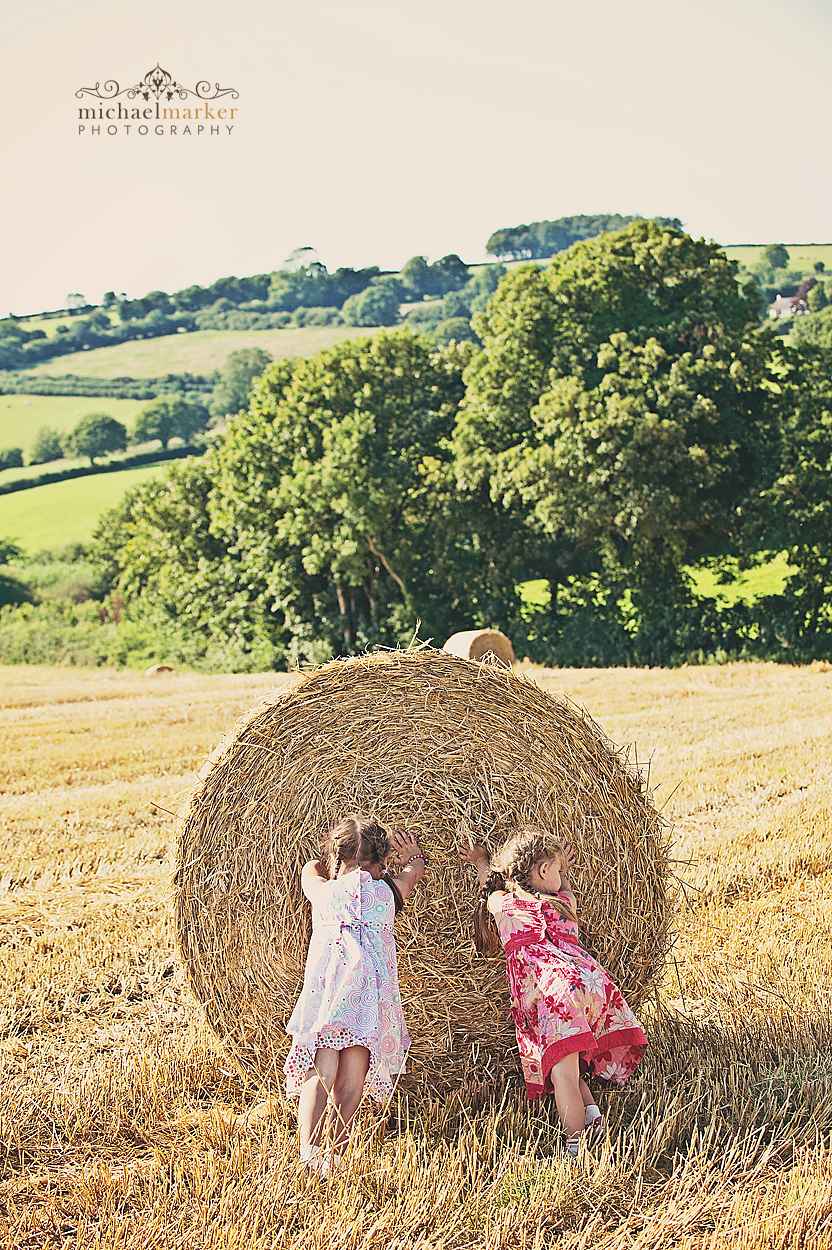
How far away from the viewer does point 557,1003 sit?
3.33 metres

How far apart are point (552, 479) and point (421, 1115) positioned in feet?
49.6

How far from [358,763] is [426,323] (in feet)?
215

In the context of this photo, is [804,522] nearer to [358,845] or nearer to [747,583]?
[747,583]

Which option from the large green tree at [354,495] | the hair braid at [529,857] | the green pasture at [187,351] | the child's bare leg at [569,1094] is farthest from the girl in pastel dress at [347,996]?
the green pasture at [187,351]

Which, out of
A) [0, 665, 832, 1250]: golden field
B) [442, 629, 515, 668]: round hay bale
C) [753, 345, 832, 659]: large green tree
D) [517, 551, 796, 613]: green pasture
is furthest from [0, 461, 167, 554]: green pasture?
[0, 665, 832, 1250]: golden field

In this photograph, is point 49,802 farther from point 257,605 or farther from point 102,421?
point 102,421

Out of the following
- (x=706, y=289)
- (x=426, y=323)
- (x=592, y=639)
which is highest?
(x=426, y=323)

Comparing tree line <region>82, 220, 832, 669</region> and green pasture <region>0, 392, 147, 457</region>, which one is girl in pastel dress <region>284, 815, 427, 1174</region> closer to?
tree line <region>82, 220, 832, 669</region>

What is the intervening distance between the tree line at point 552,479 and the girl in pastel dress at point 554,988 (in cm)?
1370

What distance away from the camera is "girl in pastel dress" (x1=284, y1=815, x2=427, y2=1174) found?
127 inches

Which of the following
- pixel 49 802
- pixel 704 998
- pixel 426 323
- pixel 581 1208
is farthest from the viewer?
pixel 426 323

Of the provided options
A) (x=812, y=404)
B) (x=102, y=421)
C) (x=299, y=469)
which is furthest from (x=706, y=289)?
(x=102, y=421)

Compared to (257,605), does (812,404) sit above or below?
above

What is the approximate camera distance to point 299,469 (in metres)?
21.1
